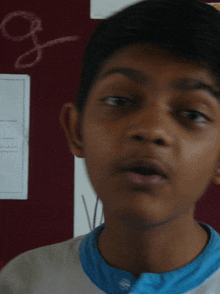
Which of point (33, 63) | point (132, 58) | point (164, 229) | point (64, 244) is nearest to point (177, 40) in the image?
point (132, 58)

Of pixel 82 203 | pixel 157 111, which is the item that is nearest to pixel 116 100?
pixel 157 111

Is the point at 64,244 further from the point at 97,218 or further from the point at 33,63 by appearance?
the point at 33,63

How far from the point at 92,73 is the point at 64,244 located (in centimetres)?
25

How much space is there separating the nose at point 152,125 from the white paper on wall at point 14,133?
1.30ft

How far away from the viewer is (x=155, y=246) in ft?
1.23

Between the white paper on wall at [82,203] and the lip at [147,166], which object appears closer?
the lip at [147,166]

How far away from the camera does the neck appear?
37 cm

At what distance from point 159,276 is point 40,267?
162 mm

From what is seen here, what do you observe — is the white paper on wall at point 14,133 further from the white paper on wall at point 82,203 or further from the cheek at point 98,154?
the cheek at point 98,154

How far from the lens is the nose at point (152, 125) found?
30cm

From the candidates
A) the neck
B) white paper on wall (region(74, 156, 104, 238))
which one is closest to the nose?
the neck

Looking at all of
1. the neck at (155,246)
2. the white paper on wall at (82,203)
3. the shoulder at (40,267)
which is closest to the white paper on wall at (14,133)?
the white paper on wall at (82,203)

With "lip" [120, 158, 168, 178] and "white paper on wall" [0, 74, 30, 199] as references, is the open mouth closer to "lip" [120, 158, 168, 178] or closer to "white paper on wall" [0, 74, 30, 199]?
"lip" [120, 158, 168, 178]

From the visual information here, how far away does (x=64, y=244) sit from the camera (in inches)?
18.5
